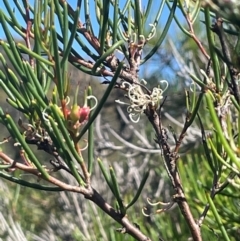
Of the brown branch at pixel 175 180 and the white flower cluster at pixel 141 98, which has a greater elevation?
the white flower cluster at pixel 141 98

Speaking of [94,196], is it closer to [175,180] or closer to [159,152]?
[175,180]

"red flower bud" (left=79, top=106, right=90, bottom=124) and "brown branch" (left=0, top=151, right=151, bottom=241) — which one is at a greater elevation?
"red flower bud" (left=79, top=106, right=90, bottom=124)

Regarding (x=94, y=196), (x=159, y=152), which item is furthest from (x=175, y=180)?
(x=159, y=152)

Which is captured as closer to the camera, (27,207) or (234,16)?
(234,16)

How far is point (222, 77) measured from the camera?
0.43m

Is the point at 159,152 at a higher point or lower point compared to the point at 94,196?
higher

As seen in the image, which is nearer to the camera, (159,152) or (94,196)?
(94,196)

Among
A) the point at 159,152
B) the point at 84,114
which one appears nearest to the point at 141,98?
the point at 84,114

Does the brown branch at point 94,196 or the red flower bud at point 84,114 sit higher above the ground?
the red flower bud at point 84,114

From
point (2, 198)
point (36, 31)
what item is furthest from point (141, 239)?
point (2, 198)

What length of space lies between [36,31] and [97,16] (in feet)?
0.41

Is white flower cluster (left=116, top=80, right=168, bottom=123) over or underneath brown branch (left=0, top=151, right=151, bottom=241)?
over

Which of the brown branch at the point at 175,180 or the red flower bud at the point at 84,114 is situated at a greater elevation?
the red flower bud at the point at 84,114

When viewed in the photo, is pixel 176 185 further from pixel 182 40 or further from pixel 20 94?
pixel 182 40
